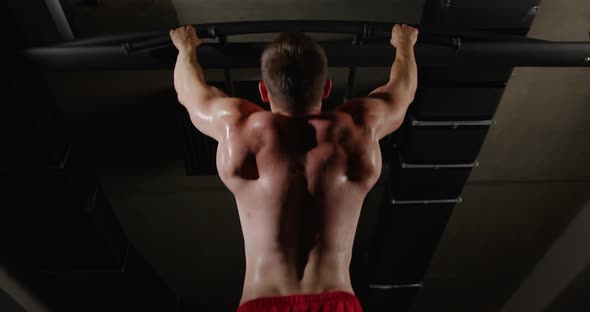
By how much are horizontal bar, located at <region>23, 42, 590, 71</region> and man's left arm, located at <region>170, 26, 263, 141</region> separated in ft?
0.68

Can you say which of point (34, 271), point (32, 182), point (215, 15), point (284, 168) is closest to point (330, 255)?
point (284, 168)

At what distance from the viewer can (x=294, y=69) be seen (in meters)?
1.46

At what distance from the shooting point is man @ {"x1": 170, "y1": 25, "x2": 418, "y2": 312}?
152cm

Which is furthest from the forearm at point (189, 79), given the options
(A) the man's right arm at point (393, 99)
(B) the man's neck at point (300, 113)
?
(A) the man's right arm at point (393, 99)

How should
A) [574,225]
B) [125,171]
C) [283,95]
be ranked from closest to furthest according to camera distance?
[283,95] → [125,171] → [574,225]

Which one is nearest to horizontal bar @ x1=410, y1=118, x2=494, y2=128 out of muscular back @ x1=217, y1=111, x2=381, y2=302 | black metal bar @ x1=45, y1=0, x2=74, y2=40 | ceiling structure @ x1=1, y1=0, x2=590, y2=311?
ceiling structure @ x1=1, y1=0, x2=590, y2=311

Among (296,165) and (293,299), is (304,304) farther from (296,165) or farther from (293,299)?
(296,165)

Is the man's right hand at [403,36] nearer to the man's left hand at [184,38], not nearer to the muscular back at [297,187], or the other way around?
the muscular back at [297,187]

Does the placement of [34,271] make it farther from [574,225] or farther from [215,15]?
[574,225]

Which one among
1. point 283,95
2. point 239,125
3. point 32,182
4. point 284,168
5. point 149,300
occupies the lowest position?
point 149,300

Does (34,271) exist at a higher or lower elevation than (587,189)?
→ lower

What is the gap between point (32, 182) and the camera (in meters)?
2.69

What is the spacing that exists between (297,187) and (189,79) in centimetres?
64

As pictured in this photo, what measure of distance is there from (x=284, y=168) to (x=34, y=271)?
313 cm
